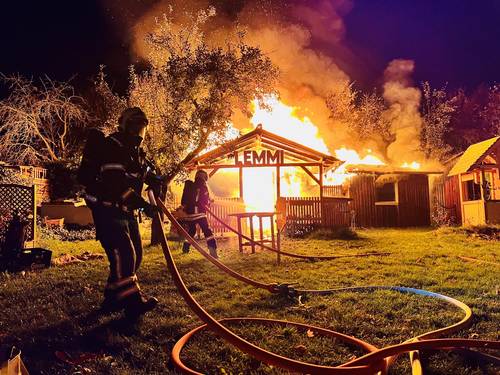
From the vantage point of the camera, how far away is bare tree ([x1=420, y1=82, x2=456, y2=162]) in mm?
40375

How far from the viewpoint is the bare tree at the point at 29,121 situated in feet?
63.6

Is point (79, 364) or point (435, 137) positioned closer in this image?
point (79, 364)

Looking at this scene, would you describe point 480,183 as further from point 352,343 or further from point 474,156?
point 352,343

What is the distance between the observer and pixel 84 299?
5.66m

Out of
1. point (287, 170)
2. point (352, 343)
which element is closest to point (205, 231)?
point (352, 343)

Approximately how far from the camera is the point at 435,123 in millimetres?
42969

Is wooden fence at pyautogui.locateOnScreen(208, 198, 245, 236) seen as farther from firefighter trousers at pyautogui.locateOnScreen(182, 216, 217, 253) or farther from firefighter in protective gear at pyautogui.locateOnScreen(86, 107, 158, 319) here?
firefighter in protective gear at pyautogui.locateOnScreen(86, 107, 158, 319)

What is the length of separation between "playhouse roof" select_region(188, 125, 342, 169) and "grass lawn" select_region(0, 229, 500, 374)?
9.62 meters

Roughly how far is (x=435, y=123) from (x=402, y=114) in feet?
12.7

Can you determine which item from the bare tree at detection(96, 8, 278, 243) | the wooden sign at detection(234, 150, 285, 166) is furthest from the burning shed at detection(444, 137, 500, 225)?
the bare tree at detection(96, 8, 278, 243)

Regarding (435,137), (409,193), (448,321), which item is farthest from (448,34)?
(448,321)

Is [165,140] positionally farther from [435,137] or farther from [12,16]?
[435,137]

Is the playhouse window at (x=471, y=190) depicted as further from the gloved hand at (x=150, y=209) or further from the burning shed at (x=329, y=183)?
the gloved hand at (x=150, y=209)

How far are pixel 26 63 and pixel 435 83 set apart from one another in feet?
193
